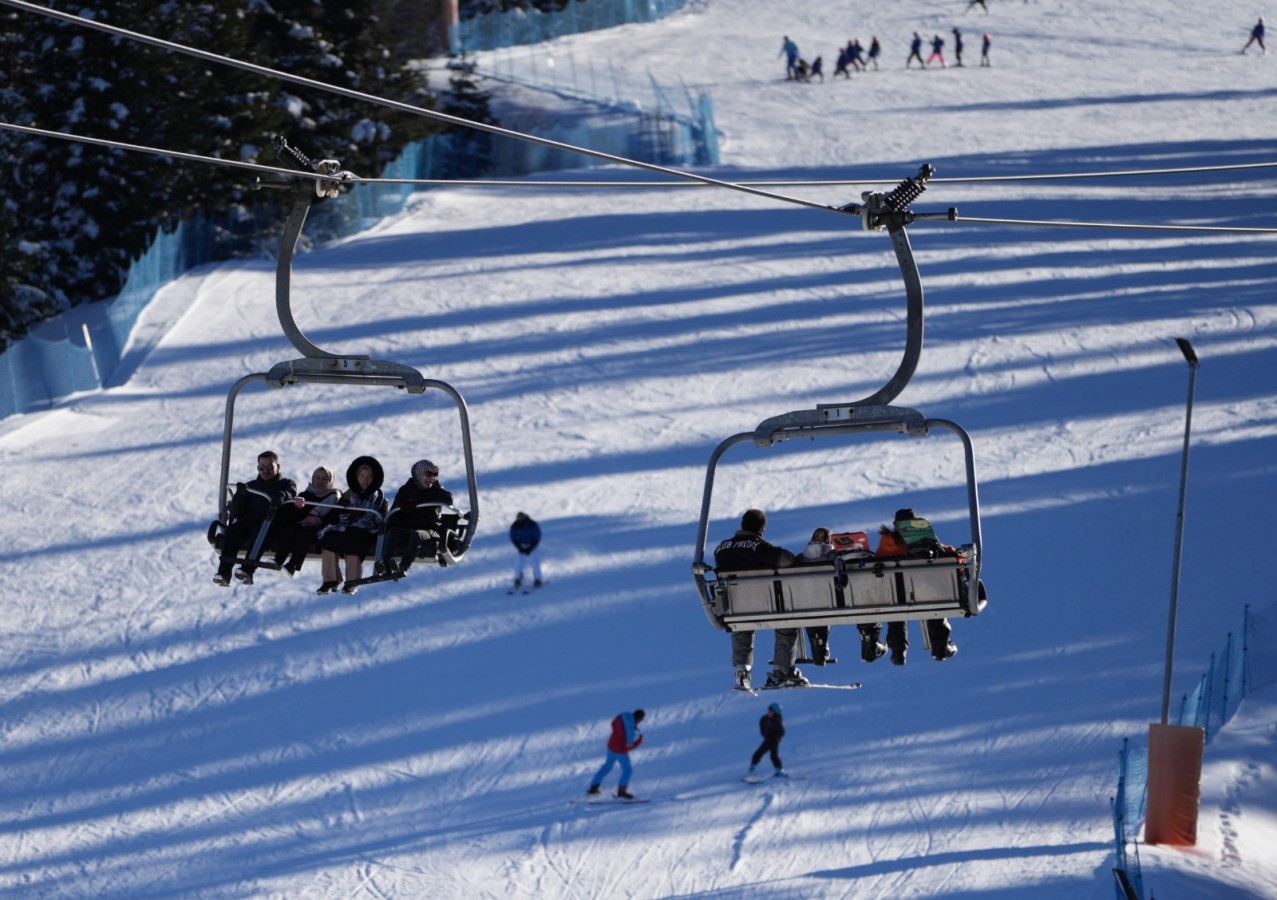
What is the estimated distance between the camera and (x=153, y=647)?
19281mm

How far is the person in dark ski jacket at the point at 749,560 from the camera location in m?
10.0

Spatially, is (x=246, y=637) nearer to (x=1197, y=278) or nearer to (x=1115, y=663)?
(x=1115, y=663)

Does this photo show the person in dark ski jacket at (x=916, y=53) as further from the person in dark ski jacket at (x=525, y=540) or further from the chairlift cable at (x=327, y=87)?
the chairlift cable at (x=327, y=87)

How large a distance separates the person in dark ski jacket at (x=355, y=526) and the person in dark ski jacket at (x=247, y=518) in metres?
0.33

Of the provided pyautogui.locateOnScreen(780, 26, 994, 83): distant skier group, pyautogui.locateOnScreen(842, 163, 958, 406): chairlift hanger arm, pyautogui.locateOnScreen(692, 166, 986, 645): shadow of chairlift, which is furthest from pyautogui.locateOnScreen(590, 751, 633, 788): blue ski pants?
pyautogui.locateOnScreen(780, 26, 994, 83): distant skier group

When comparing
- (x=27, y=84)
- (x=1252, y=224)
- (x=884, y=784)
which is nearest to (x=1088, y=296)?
(x=1252, y=224)

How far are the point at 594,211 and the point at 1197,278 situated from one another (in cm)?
1039

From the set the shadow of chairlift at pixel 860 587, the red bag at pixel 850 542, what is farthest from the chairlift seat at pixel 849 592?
the red bag at pixel 850 542

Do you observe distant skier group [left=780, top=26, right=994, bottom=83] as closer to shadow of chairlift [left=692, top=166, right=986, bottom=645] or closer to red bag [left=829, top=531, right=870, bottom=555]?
red bag [left=829, top=531, right=870, bottom=555]

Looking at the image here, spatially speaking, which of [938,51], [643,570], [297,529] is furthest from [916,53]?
[297,529]

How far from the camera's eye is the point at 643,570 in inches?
804

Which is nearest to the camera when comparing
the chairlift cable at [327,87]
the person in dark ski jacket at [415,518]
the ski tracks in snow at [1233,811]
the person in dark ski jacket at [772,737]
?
the chairlift cable at [327,87]

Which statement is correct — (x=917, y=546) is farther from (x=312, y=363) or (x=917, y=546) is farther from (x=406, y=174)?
(x=406, y=174)

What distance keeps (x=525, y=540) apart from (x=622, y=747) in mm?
4246
